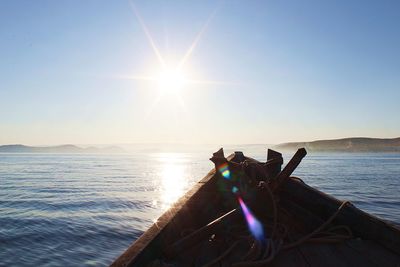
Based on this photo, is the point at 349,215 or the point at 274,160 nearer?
the point at 349,215

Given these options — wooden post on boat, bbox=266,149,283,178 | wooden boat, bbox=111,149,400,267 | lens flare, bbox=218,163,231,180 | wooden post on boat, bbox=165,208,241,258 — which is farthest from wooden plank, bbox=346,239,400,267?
lens flare, bbox=218,163,231,180

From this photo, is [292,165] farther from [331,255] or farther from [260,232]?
[331,255]

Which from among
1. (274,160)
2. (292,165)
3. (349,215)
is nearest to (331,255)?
(349,215)

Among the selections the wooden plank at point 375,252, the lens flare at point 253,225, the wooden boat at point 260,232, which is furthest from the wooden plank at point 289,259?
the wooden plank at point 375,252

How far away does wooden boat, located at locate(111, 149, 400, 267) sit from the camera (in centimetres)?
280

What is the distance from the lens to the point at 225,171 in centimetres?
457

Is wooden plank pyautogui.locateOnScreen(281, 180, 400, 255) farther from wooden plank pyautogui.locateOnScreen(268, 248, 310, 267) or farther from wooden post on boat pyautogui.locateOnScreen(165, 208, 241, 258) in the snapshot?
wooden post on boat pyautogui.locateOnScreen(165, 208, 241, 258)

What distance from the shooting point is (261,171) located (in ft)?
13.2

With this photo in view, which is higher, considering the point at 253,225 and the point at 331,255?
the point at 253,225

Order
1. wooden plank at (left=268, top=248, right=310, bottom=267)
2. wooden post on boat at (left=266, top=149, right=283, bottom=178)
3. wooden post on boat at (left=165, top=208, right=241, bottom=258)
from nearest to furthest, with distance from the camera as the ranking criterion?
1. wooden plank at (left=268, top=248, right=310, bottom=267)
2. wooden post on boat at (left=165, top=208, right=241, bottom=258)
3. wooden post on boat at (left=266, top=149, right=283, bottom=178)

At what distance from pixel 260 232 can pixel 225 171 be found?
1.31 metres

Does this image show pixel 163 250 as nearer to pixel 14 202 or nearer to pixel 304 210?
pixel 304 210

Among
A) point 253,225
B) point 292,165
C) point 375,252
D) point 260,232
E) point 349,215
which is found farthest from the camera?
point 292,165

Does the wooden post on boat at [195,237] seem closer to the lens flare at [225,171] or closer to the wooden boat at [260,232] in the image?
the wooden boat at [260,232]
